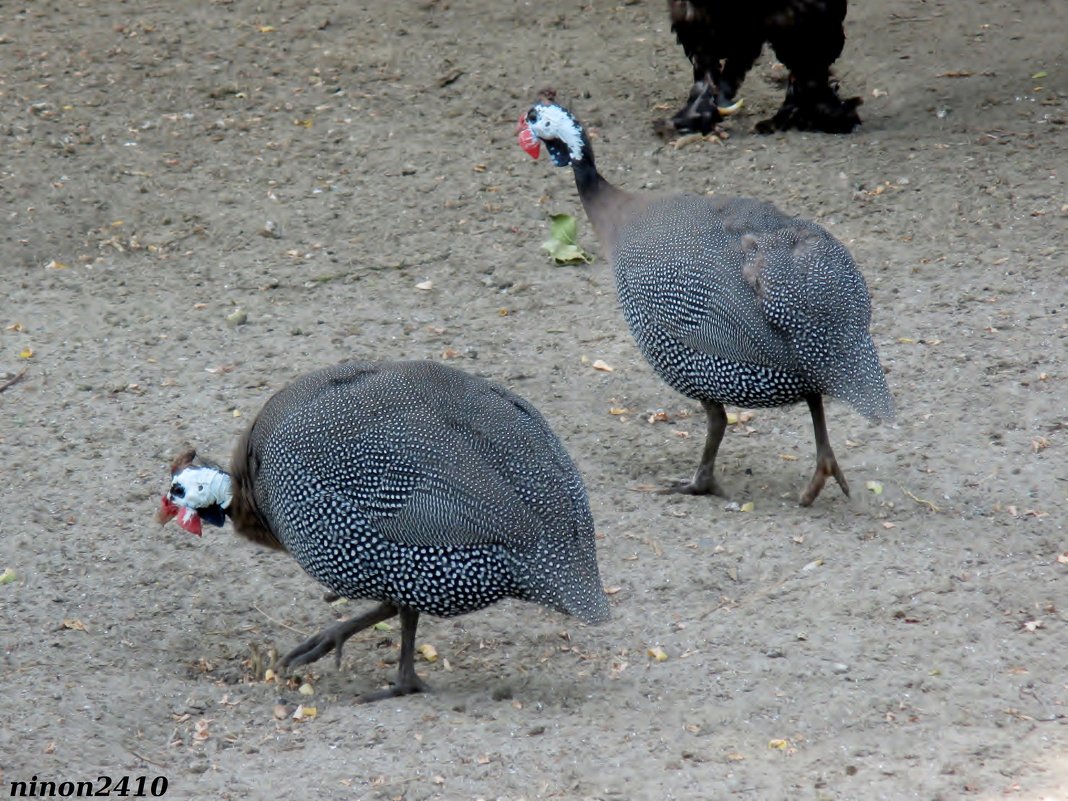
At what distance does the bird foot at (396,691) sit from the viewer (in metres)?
4.14

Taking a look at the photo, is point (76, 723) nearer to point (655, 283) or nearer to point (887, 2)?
point (655, 283)

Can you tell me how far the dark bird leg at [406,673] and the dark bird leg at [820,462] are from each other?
1676 millimetres

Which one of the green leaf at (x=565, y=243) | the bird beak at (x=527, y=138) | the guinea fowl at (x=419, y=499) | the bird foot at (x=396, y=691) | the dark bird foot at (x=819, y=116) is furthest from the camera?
the dark bird foot at (x=819, y=116)

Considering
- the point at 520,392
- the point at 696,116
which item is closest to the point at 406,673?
the point at 520,392

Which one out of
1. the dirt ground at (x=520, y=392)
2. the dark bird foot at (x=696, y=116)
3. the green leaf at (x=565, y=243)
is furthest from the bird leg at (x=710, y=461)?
the dark bird foot at (x=696, y=116)

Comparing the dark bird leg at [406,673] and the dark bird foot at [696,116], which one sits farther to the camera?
the dark bird foot at [696,116]

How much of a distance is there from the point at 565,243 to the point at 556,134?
4.52 feet

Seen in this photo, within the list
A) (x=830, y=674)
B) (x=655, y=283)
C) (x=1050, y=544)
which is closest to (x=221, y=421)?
(x=655, y=283)

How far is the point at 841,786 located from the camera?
11.7 feet

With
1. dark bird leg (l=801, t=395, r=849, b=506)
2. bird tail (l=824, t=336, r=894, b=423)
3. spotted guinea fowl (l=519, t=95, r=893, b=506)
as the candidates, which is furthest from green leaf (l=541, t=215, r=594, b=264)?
bird tail (l=824, t=336, r=894, b=423)

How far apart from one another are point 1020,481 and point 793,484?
785 millimetres

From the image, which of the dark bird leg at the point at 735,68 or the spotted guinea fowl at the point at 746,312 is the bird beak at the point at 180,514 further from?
the dark bird leg at the point at 735,68

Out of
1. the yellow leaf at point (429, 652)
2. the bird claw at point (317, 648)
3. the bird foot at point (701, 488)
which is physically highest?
the bird claw at point (317, 648)

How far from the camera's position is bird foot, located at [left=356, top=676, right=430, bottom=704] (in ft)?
13.6
